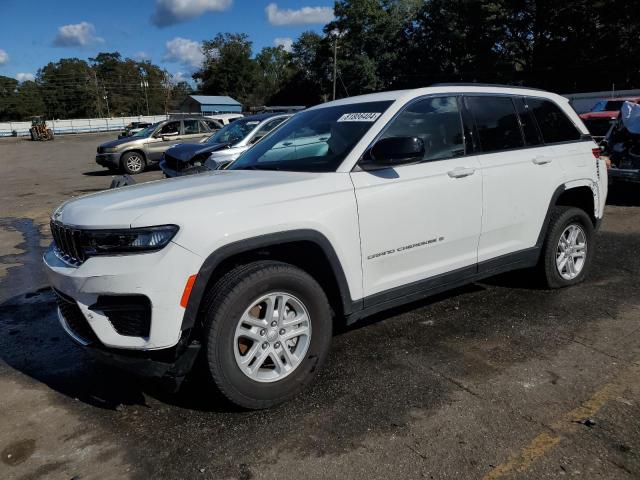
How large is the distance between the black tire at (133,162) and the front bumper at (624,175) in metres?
14.2

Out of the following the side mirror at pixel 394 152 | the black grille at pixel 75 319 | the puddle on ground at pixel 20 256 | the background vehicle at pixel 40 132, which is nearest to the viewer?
the black grille at pixel 75 319

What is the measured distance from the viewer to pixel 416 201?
347cm

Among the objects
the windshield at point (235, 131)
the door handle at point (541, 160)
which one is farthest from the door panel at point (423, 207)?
the windshield at point (235, 131)

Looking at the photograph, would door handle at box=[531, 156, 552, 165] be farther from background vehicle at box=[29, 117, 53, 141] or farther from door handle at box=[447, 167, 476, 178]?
background vehicle at box=[29, 117, 53, 141]

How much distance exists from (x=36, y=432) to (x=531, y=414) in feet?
9.12

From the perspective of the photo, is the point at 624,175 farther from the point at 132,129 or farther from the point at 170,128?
the point at 132,129

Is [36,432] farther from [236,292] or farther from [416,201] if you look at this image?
[416,201]

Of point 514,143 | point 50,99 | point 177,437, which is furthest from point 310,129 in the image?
point 50,99

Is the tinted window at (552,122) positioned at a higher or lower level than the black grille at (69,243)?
higher

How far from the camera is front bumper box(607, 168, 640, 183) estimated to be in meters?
8.65

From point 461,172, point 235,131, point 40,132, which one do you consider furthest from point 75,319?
point 40,132

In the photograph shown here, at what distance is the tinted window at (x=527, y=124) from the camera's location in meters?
4.35

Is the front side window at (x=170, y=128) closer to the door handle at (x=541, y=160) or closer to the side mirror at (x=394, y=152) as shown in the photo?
the door handle at (x=541, y=160)

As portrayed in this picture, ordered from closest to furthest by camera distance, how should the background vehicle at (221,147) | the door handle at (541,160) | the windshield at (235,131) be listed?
the door handle at (541,160)
the background vehicle at (221,147)
the windshield at (235,131)
